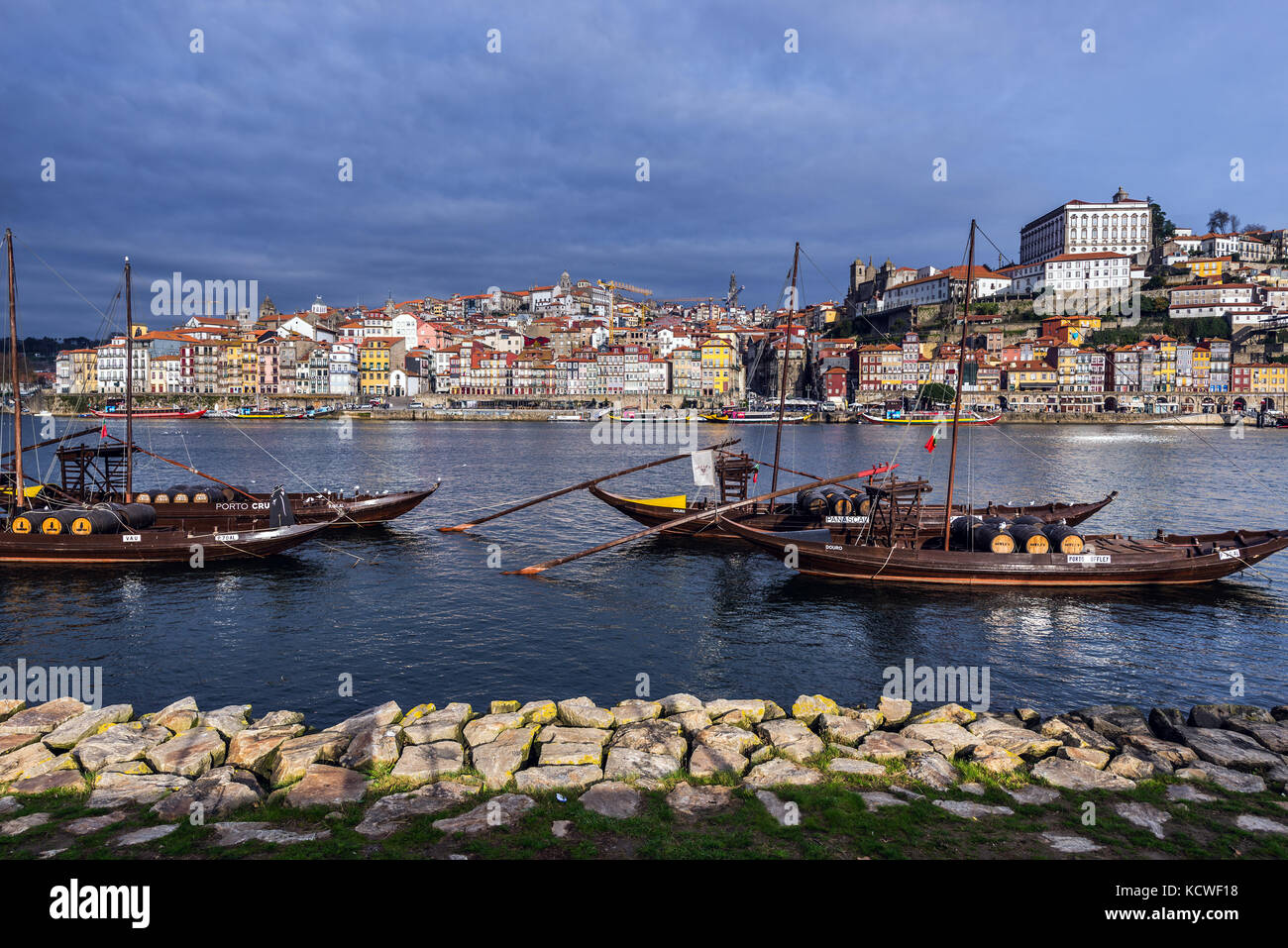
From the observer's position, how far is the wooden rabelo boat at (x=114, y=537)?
2681 cm

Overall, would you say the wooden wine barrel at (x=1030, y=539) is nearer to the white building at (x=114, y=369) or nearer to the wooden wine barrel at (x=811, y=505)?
the wooden wine barrel at (x=811, y=505)

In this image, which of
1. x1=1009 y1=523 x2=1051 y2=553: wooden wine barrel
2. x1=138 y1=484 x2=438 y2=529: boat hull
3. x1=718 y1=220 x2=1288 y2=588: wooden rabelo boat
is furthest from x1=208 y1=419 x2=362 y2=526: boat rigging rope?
x1=1009 y1=523 x2=1051 y2=553: wooden wine barrel

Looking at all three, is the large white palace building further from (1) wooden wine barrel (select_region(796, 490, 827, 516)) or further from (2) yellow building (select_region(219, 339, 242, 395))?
(2) yellow building (select_region(219, 339, 242, 395))

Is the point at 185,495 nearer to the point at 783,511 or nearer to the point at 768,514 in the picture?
the point at 768,514

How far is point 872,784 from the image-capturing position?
9.98 metres

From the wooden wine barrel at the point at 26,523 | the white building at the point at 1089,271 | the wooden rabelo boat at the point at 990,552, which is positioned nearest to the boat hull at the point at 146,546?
the wooden wine barrel at the point at 26,523

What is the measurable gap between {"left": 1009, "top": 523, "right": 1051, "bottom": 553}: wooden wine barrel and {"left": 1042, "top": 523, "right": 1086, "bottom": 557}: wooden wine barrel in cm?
26

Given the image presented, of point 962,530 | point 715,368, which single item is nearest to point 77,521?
point 962,530

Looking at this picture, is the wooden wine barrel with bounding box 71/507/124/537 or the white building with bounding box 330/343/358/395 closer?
the wooden wine barrel with bounding box 71/507/124/537
